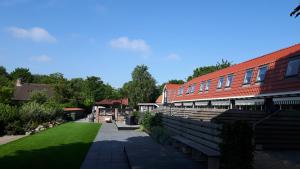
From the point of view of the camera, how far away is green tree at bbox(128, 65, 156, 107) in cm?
7438

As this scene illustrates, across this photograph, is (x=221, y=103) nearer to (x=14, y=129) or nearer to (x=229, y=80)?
(x=229, y=80)

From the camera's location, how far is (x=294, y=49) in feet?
54.8

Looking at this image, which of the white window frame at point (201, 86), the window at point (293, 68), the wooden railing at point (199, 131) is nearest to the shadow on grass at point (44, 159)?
the wooden railing at point (199, 131)

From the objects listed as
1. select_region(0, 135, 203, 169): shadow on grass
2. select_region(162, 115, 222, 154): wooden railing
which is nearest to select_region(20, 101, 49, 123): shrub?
select_region(0, 135, 203, 169): shadow on grass

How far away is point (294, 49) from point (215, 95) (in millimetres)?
8444

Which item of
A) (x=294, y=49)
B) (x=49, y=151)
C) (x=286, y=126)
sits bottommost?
(x=49, y=151)

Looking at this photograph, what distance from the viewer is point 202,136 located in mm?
11234

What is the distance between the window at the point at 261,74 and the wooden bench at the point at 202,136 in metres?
5.36

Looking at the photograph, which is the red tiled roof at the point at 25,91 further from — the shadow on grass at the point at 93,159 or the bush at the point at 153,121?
the shadow on grass at the point at 93,159

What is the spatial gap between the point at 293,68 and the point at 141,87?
60284mm

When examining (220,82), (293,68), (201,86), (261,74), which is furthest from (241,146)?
(201,86)

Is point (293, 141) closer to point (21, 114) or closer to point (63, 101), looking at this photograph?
point (21, 114)

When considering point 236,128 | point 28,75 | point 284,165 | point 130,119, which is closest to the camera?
point 236,128

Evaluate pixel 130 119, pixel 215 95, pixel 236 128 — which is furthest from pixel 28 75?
pixel 236 128
